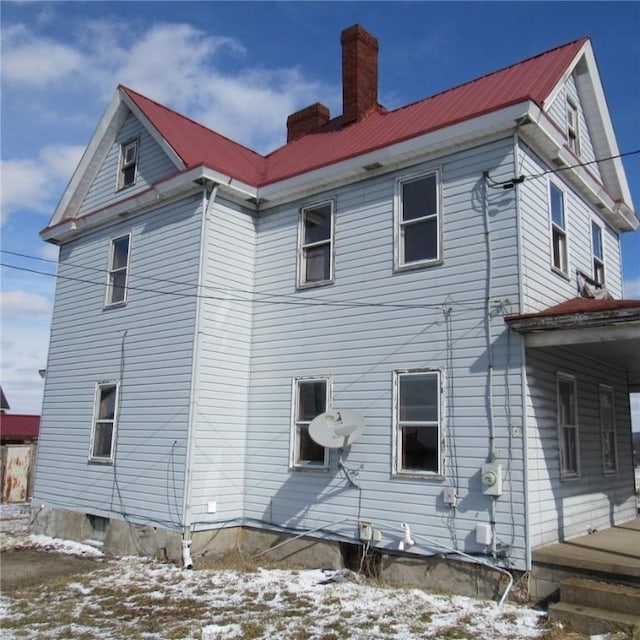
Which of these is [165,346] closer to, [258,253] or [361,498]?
[258,253]

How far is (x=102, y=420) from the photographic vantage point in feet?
43.0

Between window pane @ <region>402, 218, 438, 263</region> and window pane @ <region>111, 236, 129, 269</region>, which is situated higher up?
window pane @ <region>111, 236, 129, 269</region>

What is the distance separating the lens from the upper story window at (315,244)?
11.5 meters

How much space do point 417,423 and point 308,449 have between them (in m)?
2.25

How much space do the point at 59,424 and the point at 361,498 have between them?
769 centimetres

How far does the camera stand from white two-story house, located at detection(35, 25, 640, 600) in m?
9.05

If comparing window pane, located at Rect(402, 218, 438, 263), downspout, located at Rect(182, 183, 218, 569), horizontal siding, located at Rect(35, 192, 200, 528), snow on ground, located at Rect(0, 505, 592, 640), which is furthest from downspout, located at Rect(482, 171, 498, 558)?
horizontal siding, located at Rect(35, 192, 200, 528)

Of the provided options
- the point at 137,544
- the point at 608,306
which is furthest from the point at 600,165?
the point at 137,544

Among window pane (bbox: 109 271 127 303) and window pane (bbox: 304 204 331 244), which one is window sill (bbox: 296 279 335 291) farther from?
window pane (bbox: 109 271 127 303)

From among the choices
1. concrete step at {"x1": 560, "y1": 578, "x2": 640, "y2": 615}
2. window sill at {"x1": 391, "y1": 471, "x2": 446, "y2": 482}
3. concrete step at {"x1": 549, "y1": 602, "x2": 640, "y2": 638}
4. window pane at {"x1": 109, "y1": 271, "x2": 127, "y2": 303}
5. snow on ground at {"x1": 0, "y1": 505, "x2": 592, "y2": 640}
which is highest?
window pane at {"x1": 109, "y1": 271, "x2": 127, "y2": 303}

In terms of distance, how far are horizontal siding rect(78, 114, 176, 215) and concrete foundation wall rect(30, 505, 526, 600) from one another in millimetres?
6721

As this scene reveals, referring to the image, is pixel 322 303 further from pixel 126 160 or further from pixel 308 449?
pixel 126 160

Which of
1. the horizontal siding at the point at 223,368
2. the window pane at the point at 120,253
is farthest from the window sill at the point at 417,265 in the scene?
the window pane at the point at 120,253

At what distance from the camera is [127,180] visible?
14.2m
